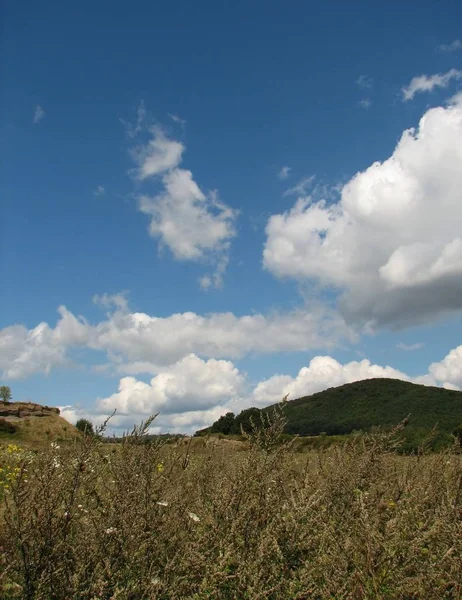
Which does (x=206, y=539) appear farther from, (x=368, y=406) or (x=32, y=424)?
(x=368, y=406)

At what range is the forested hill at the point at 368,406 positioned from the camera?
8538 cm

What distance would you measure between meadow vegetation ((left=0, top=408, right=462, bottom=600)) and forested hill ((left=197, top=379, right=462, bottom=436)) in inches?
2946

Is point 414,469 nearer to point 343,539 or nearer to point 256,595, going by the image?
point 343,539

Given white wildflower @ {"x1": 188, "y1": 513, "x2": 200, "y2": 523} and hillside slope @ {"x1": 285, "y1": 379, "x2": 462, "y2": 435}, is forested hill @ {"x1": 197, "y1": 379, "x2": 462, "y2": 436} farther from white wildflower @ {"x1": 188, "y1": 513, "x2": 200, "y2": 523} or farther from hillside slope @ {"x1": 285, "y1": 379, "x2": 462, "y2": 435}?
white wildflower @ {"x1": 188, "y1": 513, "x2": 200, "y2": 523}

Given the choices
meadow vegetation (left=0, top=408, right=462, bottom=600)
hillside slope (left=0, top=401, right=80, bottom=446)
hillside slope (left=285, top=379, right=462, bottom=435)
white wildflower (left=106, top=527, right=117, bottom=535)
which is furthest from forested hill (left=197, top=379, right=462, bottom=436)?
white wildflower (left=106, top=527, right=117, bottom=535)

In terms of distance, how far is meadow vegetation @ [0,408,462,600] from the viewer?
292 centimetres

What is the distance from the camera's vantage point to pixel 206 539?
3486mm

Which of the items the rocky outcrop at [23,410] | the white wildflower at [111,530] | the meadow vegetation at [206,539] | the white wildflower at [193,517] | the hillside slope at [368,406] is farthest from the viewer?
the hillside slope at [368,406]

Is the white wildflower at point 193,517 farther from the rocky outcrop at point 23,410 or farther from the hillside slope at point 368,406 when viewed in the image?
the hillside slope at point 368,406

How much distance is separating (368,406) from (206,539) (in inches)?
4181

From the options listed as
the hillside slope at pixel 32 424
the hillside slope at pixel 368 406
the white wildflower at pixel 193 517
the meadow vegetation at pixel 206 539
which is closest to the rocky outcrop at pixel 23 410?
the hillside slope at pixel 32 424

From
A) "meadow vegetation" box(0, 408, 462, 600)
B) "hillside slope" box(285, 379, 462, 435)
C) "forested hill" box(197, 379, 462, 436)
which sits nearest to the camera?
"meadow vegetation" box(0, 408, 462, 600)

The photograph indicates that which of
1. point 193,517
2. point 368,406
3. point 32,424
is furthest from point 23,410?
point 368,406

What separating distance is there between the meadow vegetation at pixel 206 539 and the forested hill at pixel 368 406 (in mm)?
74824
